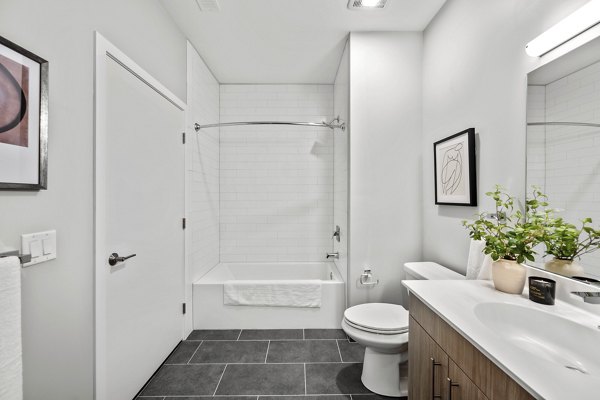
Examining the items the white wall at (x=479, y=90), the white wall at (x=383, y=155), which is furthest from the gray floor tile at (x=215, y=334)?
the white wall at (x=479, y=90)

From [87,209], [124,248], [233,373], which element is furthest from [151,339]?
[87,209]

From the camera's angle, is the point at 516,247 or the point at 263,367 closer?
the point at 516,247

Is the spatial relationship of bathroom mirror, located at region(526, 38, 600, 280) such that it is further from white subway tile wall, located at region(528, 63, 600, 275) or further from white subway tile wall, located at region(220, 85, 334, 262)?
white subway tile wall, located at region(220, 85, 334, 262)

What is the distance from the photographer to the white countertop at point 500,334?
63 centimetres

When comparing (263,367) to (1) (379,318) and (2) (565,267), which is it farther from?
(2) (565,267)

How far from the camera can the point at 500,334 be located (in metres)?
1.04

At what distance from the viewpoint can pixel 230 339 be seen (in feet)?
7.80

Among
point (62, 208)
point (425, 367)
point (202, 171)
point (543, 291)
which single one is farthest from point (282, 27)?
point (425, 367)

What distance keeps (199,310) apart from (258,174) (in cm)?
166

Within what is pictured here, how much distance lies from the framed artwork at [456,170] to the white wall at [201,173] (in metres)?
2.09

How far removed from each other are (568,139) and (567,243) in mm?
428

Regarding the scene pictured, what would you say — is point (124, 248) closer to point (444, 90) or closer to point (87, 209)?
point (87, 209)

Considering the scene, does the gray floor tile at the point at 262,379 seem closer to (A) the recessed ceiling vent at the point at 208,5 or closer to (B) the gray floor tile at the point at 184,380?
(B) the gray floor tile at the point at 184,380

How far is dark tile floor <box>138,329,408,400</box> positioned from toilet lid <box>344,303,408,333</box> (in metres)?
0.44
